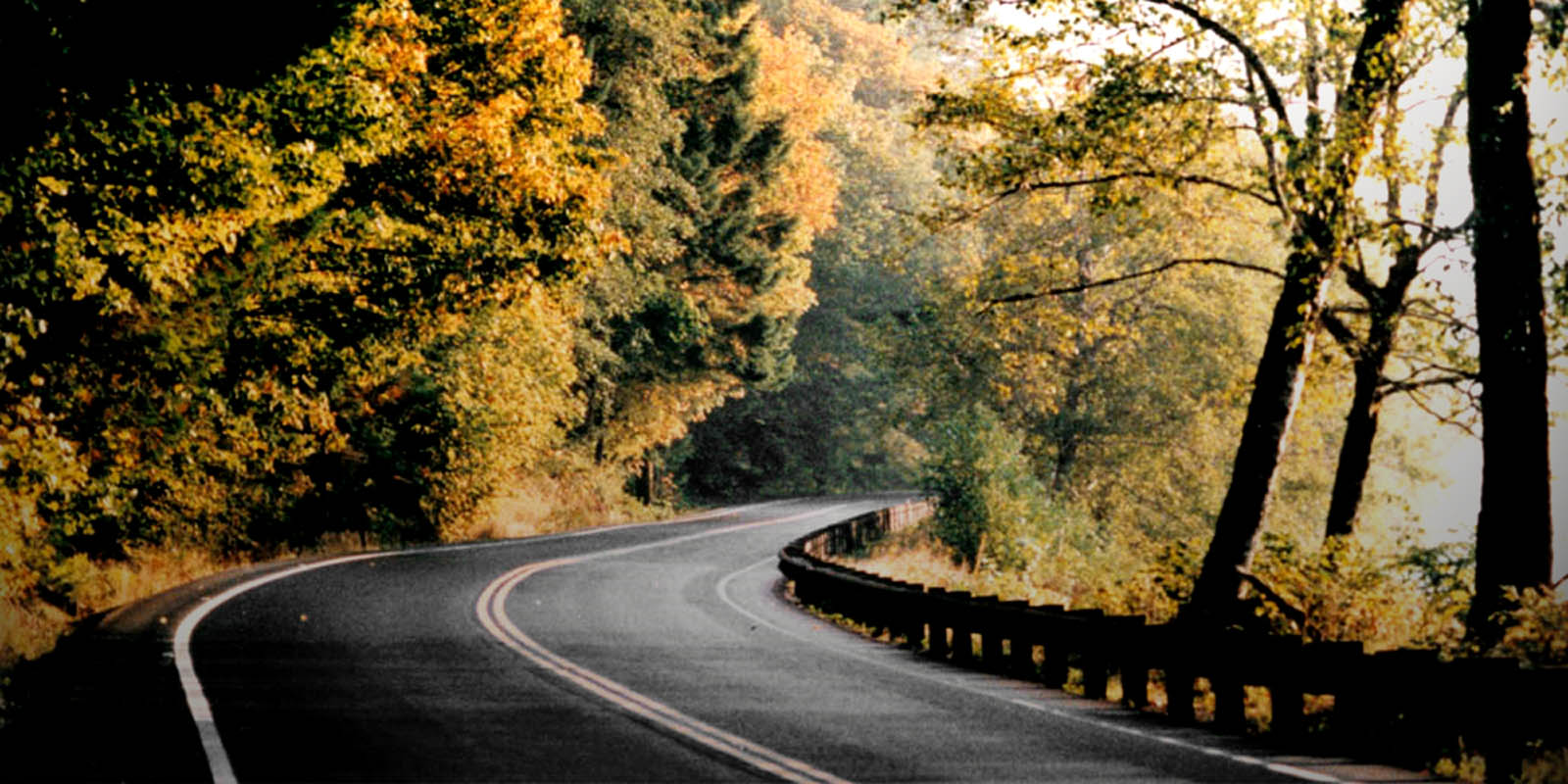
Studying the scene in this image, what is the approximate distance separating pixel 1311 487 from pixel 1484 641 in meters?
39.4

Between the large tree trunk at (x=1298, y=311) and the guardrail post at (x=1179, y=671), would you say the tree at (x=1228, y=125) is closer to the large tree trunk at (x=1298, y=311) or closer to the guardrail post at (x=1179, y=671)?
the large tree trunk at (x=1298, y=311)

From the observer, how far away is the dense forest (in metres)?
13.4

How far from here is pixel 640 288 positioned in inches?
1800

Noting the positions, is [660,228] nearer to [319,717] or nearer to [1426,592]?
[1426,592]

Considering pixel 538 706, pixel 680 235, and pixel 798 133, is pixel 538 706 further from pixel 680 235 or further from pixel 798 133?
pixel 798 133

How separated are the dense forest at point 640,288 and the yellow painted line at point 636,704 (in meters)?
4.41

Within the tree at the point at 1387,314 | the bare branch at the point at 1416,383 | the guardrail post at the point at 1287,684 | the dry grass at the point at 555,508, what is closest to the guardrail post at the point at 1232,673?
the guardrail post at the point at 1287,684

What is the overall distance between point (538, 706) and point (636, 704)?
77 cm

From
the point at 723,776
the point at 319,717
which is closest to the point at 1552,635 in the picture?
the point at 723,776

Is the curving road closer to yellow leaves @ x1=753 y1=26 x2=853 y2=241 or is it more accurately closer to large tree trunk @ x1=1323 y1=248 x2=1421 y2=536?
large tree trunk @ x1=1323 y1=248 x2=1421 y2=536

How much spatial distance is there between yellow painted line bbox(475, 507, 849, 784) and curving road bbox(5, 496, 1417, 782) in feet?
0.12

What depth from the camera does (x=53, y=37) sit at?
12.6 metres

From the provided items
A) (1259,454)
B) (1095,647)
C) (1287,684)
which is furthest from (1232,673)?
(1259,454)

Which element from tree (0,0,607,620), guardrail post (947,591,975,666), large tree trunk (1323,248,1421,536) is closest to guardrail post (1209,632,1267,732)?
guardrail post (947,591,975,666)
